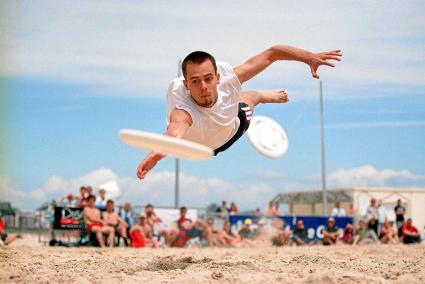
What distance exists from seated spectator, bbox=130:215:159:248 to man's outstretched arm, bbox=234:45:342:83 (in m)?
6.51

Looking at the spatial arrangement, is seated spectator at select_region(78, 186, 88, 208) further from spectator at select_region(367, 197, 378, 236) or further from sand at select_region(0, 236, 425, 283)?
spectator at select_region(367, 197, 378, 236)

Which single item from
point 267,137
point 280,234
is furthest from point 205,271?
point 280,234

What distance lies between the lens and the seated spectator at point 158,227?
12.0 meters

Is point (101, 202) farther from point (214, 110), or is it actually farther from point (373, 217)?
point (214, 110)

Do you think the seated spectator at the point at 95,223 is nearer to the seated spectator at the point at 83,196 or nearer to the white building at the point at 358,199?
the seated spectator at the point at 83,196

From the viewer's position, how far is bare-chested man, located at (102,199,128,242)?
11070 millimetres

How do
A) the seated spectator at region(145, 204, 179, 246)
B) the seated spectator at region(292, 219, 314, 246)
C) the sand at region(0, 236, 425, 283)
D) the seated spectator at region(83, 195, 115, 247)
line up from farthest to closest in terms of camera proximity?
the seated spectator at region(292, 219, 314, 246)
the seated spectator at region(145, 204, 179, 246)
the seated spectator at region(83, 195, 115, 247)
the sand at region(0, 236, 425, 283)

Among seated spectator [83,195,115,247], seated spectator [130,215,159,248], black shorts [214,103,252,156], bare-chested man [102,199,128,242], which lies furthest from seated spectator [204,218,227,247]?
black shorts [214,103,252,156]

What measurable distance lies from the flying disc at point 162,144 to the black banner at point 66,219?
7339mm

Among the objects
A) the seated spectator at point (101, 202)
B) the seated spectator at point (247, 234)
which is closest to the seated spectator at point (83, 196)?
the seated spectator at point (101, 202)

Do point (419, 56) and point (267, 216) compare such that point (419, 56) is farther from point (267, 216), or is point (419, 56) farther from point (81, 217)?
point (81, 217)

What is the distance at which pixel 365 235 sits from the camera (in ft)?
47.3

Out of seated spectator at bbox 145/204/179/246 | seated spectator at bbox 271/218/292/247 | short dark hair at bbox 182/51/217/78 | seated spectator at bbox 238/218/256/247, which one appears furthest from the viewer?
seated spectator at bbox 271/218/292/247

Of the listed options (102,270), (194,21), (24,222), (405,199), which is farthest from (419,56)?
(405,199)
